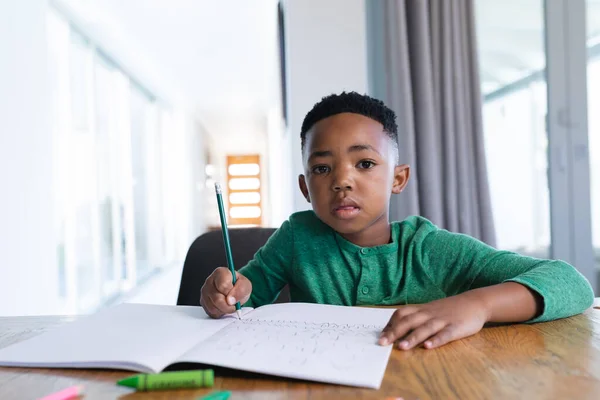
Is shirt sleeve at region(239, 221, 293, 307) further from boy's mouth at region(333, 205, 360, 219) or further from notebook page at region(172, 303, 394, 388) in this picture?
notebook page at region(172, 303, 394, 388)

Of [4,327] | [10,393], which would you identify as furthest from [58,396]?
[4,327]

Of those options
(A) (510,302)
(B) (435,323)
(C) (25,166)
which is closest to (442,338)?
(B) (435,323)

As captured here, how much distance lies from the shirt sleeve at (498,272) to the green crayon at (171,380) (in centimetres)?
46

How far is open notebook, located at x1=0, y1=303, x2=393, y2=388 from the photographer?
1.61 feet

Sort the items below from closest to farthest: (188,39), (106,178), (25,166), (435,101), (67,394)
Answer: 1. (67,394)
2. (25,166)
3. (435,101)
4. (106,178)
5. (188,39)

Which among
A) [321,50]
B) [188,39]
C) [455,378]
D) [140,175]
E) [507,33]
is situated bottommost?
[455,378]

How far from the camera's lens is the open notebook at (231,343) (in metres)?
0.49

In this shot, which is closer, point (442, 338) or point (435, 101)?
point (442, 338)

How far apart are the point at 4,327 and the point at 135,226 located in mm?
4359

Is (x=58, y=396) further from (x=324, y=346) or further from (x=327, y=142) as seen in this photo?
(x=327, y=142)

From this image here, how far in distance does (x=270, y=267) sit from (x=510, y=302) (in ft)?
1.70

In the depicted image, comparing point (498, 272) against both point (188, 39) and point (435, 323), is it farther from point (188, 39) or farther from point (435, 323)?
point (188, 39)

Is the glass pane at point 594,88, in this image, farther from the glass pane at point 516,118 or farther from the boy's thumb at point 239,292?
the boy's thumb at point 239,292

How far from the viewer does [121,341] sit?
0.59 m
